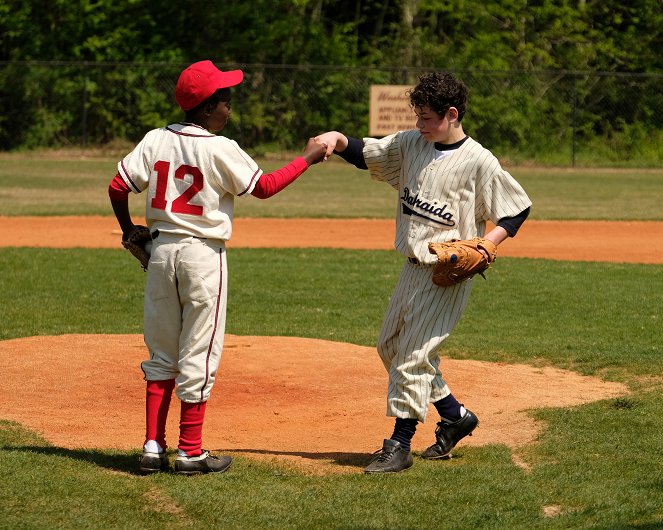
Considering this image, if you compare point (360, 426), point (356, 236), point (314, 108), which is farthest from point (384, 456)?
point (314, 108)

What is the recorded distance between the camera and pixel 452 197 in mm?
5020

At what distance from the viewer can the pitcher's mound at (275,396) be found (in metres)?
5.58

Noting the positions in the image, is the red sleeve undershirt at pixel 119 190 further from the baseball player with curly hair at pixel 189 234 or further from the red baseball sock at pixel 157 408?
the red baseball sock at pixel 157 408

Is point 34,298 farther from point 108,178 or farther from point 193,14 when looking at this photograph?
point 193,14

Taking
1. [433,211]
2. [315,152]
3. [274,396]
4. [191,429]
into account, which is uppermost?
[315,152]

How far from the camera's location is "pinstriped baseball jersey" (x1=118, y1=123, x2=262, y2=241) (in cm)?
469

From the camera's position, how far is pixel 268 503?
14.5 ft

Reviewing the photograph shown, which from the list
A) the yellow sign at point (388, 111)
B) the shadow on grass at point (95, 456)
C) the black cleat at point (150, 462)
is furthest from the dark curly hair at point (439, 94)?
the yellow sign at point (388, 111)

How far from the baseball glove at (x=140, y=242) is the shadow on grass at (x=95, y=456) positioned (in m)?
0.88

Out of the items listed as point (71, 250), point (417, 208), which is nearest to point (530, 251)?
point (71, 250)

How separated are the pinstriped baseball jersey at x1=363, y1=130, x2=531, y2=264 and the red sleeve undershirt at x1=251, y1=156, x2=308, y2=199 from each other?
21.4 inches

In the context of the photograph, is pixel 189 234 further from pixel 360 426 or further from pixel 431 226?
pixel 360 426

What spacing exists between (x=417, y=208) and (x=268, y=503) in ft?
4.87

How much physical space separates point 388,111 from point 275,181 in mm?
22922
